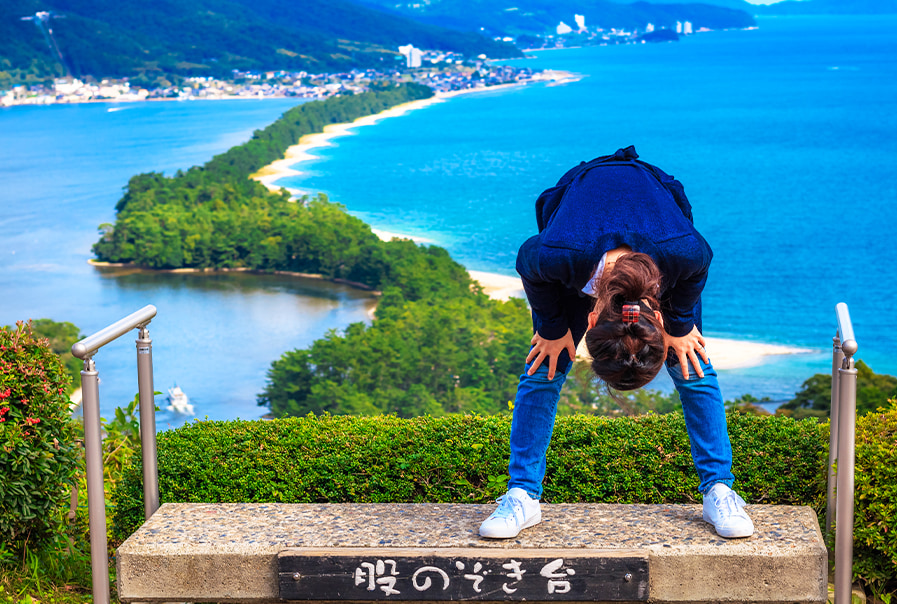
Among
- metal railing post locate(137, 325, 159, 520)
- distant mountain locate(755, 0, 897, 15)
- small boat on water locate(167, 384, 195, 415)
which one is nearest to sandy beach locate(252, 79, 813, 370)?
metal railing post locate(137, 325, 159, 520)

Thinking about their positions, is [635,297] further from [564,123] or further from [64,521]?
[564,123]

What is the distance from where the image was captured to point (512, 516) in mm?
2934

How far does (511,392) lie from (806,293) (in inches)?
980

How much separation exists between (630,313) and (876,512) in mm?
1286

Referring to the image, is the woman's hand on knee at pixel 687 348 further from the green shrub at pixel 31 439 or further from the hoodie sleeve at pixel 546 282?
the green shrub at pixel 31 439

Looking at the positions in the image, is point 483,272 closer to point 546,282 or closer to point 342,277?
point 342,277

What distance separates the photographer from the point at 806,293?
1658 inches

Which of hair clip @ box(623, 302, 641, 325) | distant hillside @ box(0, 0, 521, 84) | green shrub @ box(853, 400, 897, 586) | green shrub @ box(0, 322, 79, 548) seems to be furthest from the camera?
distant hillside @ box(0, 0, 521, 84)

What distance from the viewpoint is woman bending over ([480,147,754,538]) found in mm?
2543

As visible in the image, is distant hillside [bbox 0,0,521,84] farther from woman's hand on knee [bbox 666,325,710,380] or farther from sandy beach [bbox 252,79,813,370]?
woman's hand on knee [bbox 666,325,710,380]

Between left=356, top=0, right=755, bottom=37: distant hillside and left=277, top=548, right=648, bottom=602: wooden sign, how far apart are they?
6219 inches

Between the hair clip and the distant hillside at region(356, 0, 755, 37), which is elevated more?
the distant hillside at region(356, 0, 755, 37)

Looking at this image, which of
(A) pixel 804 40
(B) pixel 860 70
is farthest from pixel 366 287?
(A) pixel 804 40

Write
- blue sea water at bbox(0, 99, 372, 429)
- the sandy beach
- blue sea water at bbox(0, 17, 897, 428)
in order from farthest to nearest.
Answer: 1. blue sea water at bbox(0, 17, 897, 428)
2. the sandy beach
3. blue sea water at bbox(0, 99, 372, 429)
